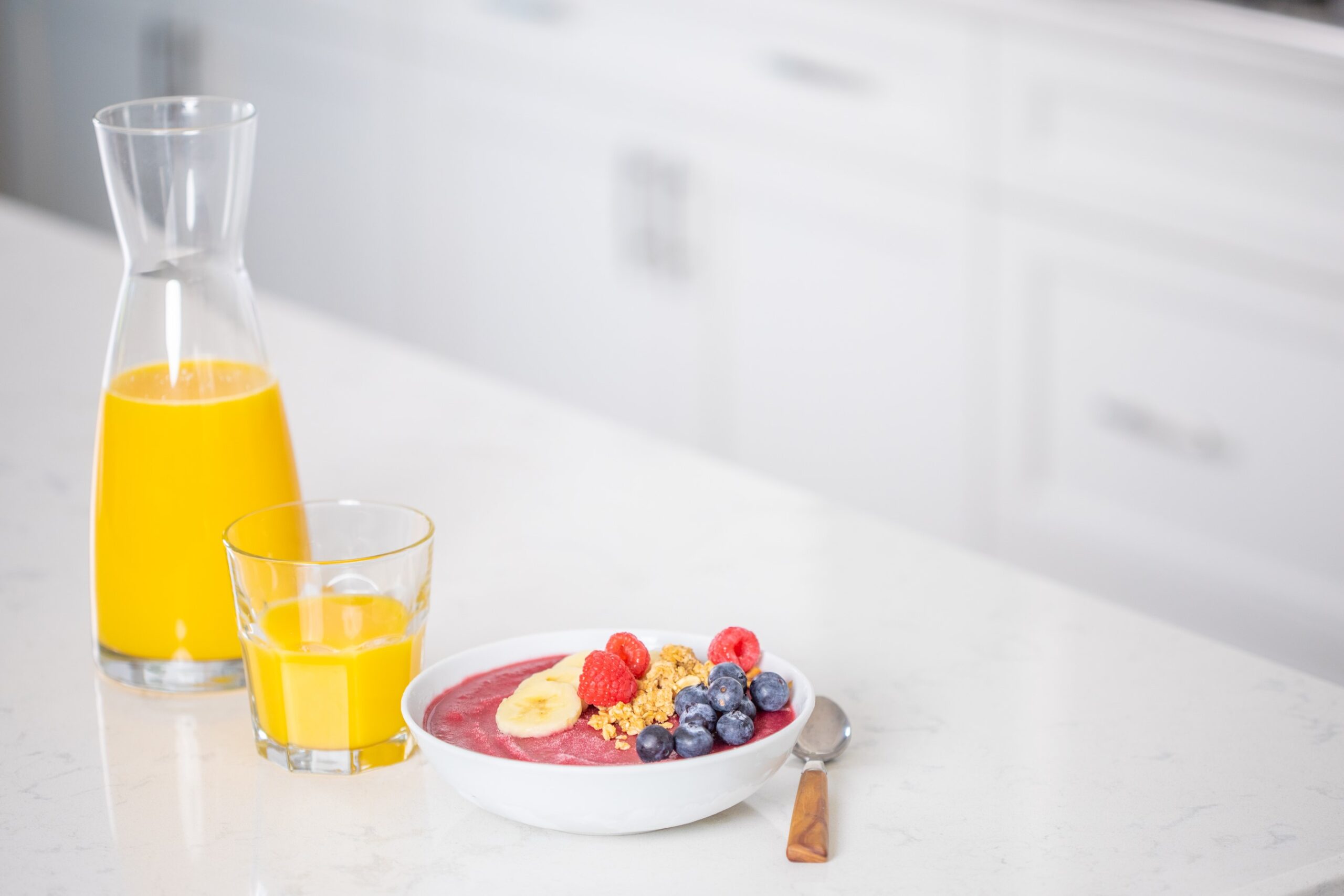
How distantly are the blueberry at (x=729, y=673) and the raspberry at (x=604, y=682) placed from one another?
0.13 ft

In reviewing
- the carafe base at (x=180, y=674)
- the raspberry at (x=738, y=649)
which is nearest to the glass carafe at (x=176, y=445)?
the carafe base at (x=180, y=674)

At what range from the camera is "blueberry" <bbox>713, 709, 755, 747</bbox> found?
2.08 ft

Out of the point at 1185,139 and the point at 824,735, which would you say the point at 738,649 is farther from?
the point at 1185,139

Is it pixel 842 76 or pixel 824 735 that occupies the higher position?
pixel 842 76

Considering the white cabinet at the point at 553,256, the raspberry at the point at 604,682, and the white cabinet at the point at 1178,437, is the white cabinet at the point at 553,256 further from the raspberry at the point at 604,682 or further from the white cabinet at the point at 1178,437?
the raspberry at the point at 604,682

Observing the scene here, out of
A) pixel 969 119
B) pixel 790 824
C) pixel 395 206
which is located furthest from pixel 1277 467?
pixel 395 206

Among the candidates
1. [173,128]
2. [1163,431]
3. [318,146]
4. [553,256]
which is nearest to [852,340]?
[1163,431]

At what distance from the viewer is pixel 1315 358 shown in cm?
177

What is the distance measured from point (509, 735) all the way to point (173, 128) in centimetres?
37

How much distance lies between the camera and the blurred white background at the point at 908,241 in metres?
1.81

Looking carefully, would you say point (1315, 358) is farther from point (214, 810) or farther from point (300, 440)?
point (214, 810)

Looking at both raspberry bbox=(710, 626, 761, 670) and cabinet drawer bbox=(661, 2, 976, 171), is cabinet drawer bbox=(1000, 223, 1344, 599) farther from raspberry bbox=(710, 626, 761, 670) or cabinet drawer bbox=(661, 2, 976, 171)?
raspberry bbox=(710, 626, 761, 670)

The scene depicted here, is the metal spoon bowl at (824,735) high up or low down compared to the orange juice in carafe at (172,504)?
down

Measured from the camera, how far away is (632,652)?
0.69 m
